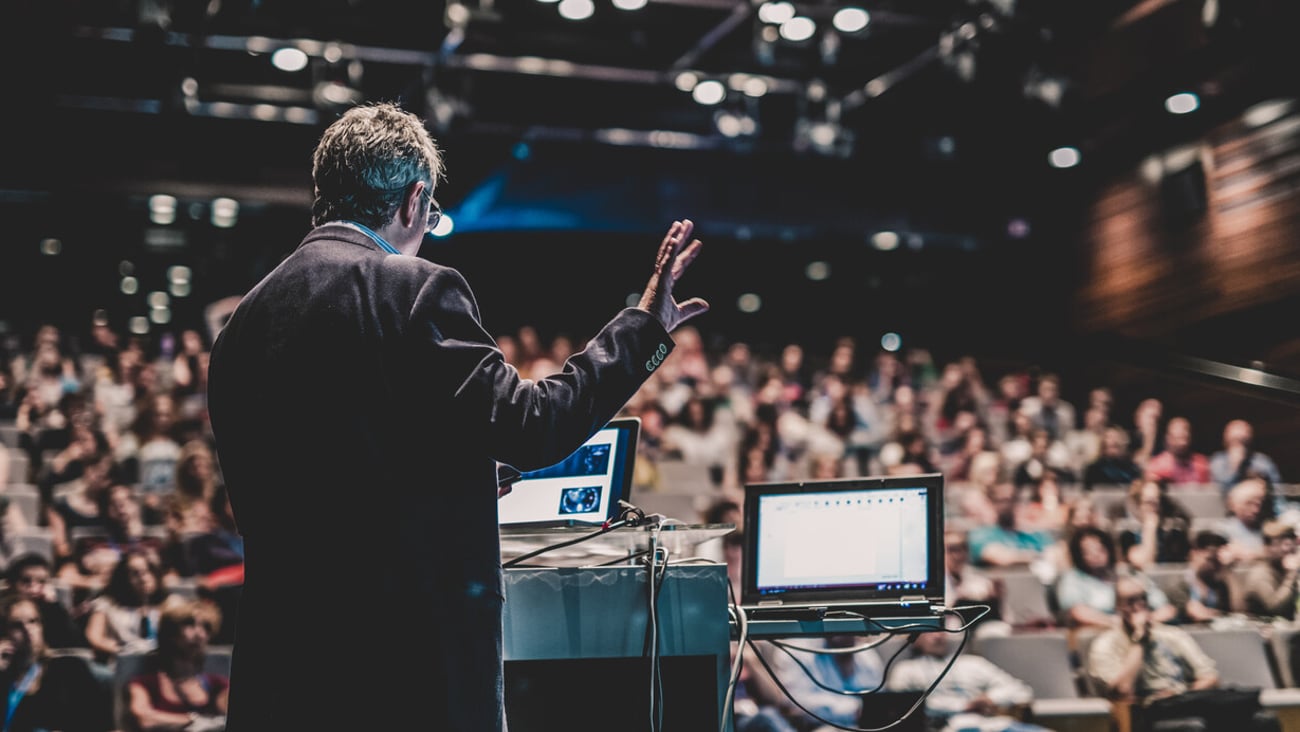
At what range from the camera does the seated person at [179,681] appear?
3.64 metres

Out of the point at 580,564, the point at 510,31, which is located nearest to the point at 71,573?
the point at 580,564

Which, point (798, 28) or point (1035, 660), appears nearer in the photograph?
point (1035, 660)

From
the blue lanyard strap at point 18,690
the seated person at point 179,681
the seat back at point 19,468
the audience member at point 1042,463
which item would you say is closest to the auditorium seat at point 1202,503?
the audience member at point 1042,463

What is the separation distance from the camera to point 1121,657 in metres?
4.27

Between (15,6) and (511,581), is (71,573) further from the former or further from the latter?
(15,6)

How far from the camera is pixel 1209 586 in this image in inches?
196

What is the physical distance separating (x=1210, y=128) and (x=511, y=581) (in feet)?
22.6

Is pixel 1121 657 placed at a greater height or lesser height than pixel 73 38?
lesser

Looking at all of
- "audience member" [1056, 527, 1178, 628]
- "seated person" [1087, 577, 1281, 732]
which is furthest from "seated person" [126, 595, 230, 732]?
"audience member" [1056, 527, 1178, 628]

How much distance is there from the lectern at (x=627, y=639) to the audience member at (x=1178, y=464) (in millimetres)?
5525

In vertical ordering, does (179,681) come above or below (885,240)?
below

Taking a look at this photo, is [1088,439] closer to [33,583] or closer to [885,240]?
[885,240]

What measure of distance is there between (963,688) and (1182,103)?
470cm

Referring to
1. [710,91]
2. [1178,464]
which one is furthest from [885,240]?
[1178,464]
